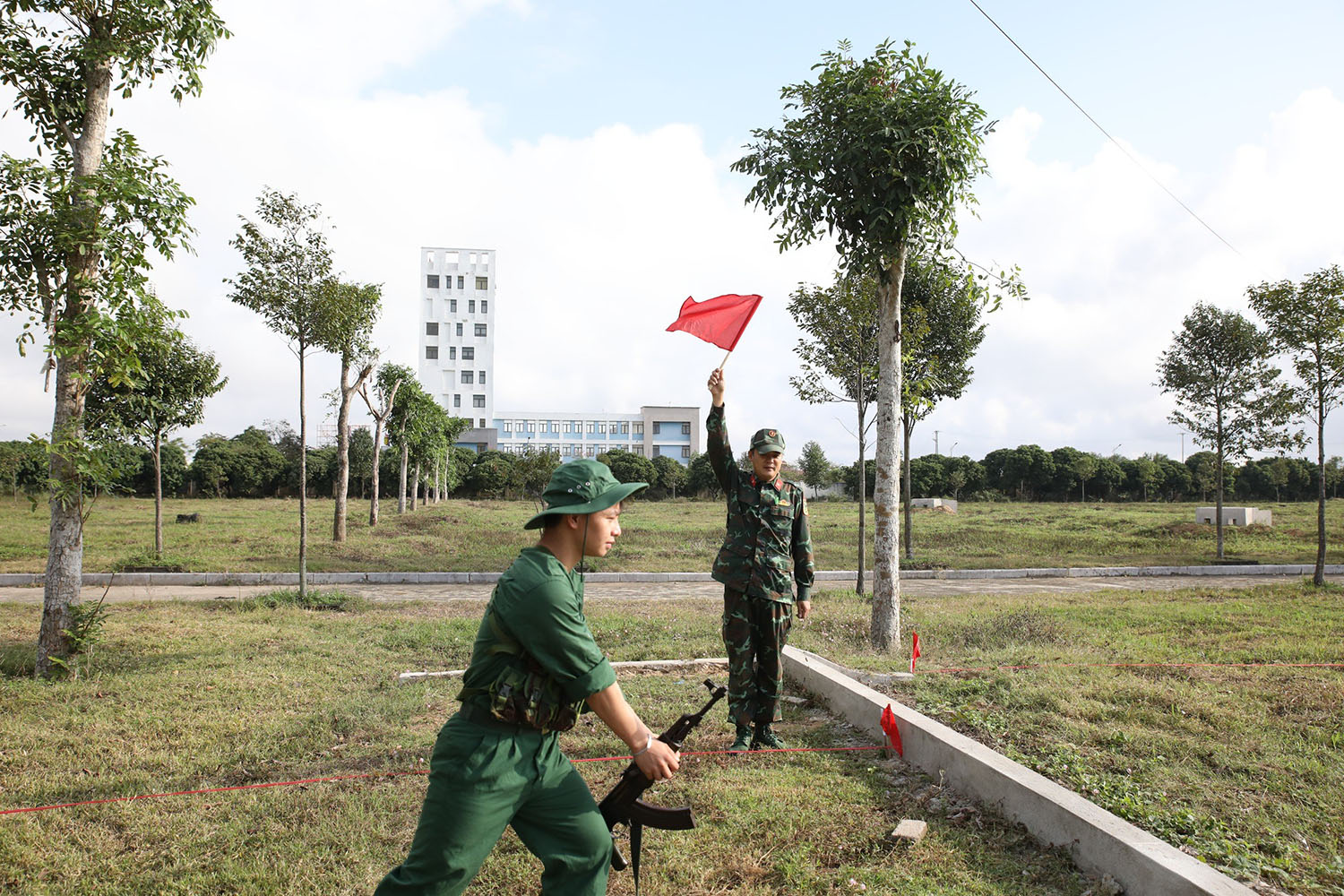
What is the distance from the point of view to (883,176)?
7531 mm

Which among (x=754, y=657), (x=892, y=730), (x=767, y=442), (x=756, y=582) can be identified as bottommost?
(x=892, y=730)

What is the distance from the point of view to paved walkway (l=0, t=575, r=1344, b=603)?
40.8ft

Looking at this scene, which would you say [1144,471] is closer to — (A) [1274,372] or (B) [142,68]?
(A) [1274,372]

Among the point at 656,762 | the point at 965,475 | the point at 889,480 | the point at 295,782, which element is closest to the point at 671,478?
the point at 965,475

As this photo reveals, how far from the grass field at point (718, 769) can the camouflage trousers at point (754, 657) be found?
0.34 metres

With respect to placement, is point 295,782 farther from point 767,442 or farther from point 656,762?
point 767,442

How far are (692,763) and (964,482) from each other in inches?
1756

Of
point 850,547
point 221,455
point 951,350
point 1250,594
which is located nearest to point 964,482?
point 850,547

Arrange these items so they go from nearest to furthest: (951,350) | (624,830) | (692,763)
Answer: (624,830), (692,763), (951,350)

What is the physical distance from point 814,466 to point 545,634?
46.3 metres

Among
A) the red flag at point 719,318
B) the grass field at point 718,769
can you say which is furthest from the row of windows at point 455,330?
the red flag at point 719,318

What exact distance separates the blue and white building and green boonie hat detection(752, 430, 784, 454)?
230 feet

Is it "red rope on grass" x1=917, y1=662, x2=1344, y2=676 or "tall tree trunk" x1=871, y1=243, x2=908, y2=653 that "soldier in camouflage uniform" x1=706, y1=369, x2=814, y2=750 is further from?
"tall tree trunk" x1=871, y1=243, x2=908, y2=653

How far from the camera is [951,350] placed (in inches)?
652
